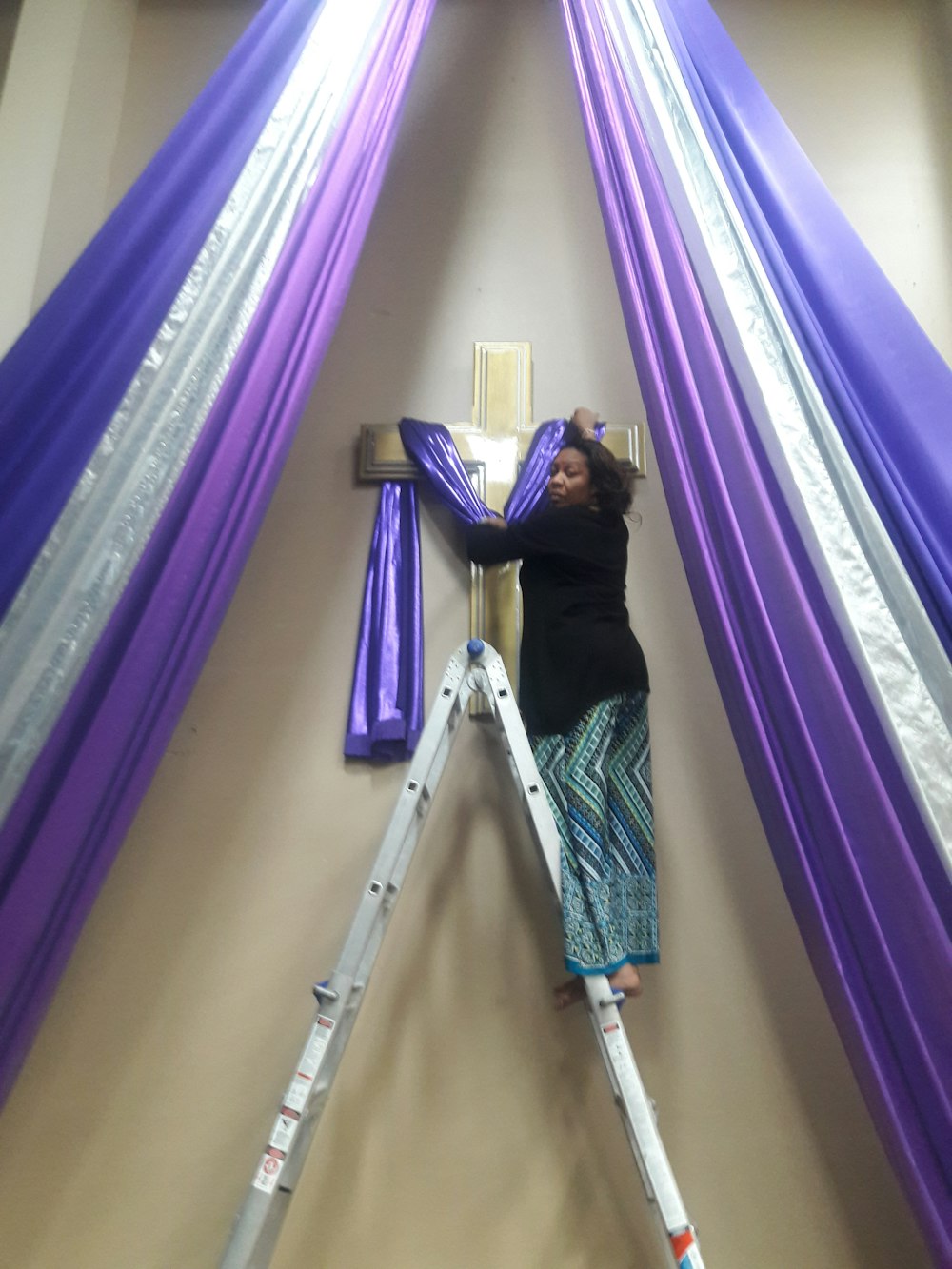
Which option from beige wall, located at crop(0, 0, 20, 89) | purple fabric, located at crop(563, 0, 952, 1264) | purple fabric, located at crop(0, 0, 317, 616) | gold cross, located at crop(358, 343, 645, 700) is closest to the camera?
purple fabric, located at crop(563, 0, 952, 1264)

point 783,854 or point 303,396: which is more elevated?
point 303,396

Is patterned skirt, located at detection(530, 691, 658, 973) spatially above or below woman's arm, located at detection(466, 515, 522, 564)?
below

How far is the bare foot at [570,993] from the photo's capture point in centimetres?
112

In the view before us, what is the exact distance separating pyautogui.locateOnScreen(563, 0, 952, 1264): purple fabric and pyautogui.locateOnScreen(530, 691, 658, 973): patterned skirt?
22 centimetres

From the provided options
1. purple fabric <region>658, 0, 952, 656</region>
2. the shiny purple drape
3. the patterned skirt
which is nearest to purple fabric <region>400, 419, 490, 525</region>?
the shiny purple drape

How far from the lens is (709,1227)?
1164mm

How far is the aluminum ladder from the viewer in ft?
3.00

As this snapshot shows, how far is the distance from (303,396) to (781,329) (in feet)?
2.01

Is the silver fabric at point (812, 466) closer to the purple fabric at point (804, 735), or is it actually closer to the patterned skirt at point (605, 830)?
the purple fabric at point (804, 735)

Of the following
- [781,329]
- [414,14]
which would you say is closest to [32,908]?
[781,329]

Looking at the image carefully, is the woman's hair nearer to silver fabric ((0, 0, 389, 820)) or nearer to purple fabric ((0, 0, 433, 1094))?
purple fabric ((0, 0, 433, 1094))

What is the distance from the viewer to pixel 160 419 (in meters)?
0.95

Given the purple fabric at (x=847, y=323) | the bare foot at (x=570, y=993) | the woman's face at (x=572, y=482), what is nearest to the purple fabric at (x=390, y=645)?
the woman's face at (x=572, y=482)

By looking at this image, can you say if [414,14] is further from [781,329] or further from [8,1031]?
[8,1031]
